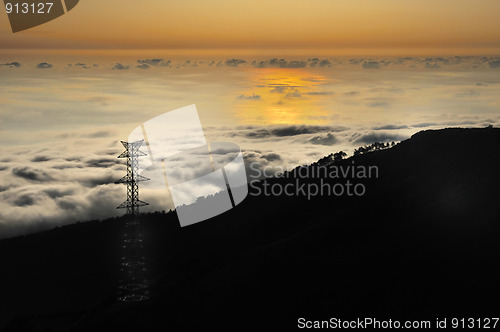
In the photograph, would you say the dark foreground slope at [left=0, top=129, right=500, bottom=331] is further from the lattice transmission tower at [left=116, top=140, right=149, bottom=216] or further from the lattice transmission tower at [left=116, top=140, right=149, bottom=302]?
the lattice transmission tower at [left=116, top=140, right=149, bottom=216]

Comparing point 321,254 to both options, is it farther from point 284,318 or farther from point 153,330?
point 153,330

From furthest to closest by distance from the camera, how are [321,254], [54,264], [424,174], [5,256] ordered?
[5,256] → [54,264] → [424,174] → [321,254]

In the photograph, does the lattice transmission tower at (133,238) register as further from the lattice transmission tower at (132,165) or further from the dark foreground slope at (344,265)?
the dark foreground slope at (344,265)

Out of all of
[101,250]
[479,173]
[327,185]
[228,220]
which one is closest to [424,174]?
[479,173]

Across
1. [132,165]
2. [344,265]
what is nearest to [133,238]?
[132,165]

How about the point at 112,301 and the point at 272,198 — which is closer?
the point at 112,301

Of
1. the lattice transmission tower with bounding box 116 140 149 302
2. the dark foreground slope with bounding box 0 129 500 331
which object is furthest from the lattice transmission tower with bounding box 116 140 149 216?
the dark foreground slope with bounding box 0 129 500 331

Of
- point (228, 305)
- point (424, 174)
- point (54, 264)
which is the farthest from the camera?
point (54, 264)
